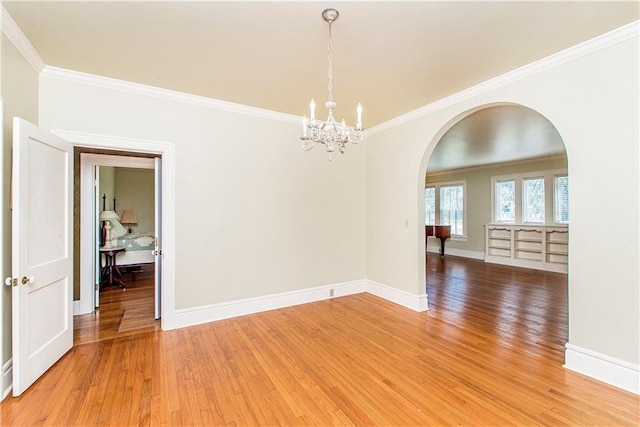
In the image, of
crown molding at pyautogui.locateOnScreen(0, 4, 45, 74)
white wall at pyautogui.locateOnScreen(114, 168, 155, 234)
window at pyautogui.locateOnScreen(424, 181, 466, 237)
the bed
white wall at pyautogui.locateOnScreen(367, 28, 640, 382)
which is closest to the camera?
crown molding at pyautogui.locateOnScreen(0, 4, 45, 74)

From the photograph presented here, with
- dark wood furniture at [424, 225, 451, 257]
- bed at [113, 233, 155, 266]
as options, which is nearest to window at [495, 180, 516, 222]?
dark wood furniture at [424, 225, 451, 257]

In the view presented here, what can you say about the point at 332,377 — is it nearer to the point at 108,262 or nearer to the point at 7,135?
the point at 7,135

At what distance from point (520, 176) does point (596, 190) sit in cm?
608

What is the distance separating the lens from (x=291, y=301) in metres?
4.21

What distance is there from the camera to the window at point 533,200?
7.32m

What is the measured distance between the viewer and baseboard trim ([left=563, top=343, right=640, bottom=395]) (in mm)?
2174

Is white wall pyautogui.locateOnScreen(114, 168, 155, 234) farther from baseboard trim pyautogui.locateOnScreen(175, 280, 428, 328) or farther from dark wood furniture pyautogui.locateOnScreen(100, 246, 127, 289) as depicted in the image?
baseboard trim pyautogui.locateOnScreen(175, 280, 428, 328)

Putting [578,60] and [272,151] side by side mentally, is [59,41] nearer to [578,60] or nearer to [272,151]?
[272,151]

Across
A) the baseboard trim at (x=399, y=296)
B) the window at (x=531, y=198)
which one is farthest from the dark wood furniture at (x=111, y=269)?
the window at (x=531, y=198)

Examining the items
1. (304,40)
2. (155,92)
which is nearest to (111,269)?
(155,92)

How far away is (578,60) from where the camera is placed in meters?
2.47

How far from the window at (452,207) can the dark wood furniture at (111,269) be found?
8.90m

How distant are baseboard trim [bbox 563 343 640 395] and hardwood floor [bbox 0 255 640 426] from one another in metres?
0.08

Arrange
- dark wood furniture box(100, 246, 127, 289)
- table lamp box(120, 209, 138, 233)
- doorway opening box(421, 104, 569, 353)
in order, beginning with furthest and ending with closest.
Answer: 1. table lamp box(120, 209, 138, 233)
2. dark wood furniture box(100, 246, 127, 289)
3. doorway opening box(421, 104, 569, 353)
